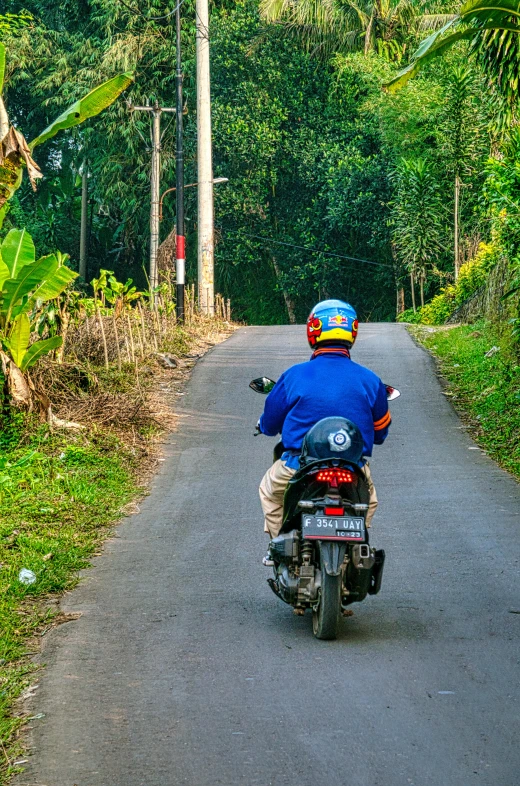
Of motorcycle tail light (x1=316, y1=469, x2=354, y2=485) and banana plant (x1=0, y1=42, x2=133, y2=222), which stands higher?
banana plant (x1=0, y1=42, x2=133, y2=222)

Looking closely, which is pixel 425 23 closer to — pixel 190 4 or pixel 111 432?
pixel 190 4

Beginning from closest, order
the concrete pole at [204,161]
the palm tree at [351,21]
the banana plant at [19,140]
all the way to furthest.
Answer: the banana plant at [19,140]
the concrete pole at [204,161]
the palm tree at [351,21]

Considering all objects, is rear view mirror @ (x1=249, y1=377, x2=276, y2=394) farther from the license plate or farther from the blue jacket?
the license plate

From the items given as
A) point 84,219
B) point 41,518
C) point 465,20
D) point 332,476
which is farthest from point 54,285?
point 84,219

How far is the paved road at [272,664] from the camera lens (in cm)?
434

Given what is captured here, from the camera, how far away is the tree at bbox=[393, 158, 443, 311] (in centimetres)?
3212

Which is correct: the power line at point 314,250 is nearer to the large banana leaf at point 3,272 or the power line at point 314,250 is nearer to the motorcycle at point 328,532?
the large banana leaf at point 3,272

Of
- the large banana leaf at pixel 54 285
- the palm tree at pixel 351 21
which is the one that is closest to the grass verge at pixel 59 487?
the large banana leaf at pixel 54 285

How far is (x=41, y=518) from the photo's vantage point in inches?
364

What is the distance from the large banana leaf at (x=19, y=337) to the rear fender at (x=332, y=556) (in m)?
6.72

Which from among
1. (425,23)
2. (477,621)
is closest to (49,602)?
(477,621)

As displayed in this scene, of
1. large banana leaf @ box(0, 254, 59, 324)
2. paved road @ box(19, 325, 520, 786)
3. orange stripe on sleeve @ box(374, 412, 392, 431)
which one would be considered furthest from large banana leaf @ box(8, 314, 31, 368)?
orange stripe on sleeve @ box(374, 412, 392, 431)

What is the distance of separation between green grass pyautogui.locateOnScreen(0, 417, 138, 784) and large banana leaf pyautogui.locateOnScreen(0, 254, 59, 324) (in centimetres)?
134

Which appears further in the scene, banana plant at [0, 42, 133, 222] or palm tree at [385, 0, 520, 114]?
palm tree at [385, 0, 520, 114]
